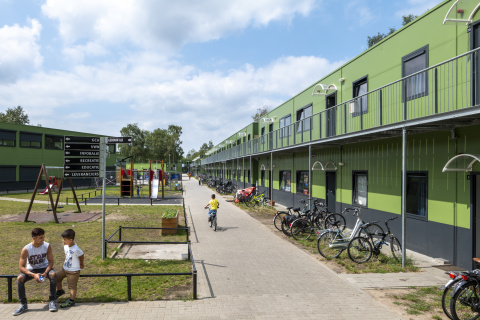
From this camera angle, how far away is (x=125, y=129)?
97.0 metres

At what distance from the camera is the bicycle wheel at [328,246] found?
341 inches

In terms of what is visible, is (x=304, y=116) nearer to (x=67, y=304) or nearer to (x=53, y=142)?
(x=67, y=304)

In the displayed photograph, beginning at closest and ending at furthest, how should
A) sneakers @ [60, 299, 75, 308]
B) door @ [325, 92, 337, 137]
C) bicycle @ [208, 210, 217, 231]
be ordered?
sneakers @ [60, 299, 75, 308] → bicycle @ [208, 210, 217, 231] → door @ [325, 92, 337, 137]

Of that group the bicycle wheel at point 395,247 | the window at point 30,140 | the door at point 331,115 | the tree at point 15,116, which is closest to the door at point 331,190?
the door at point 331,115

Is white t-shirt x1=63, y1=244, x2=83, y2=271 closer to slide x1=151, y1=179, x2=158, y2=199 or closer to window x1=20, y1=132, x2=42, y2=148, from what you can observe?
slide x1=151, y1=179, x2=158, y2=199

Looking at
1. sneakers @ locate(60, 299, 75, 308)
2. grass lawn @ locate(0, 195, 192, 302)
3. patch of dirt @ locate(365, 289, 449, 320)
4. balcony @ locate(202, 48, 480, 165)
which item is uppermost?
balcony @ locate(202, 48, 480, 165)

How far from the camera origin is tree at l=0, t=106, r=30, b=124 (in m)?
67.0

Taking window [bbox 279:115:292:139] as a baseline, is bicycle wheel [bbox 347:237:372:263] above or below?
below

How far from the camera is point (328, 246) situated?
8.91 metres

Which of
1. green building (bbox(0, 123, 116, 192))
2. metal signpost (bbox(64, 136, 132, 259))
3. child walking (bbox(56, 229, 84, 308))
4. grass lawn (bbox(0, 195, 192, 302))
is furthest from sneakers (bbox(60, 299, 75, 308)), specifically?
green building (bbox(0, 123, 116, 192))

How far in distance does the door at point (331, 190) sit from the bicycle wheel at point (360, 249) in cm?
635

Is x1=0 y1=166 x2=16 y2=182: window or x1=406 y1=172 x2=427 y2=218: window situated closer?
x1=406 y1=172 x2=427 y2=218: window

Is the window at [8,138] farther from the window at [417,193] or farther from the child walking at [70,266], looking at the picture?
the window at [417,193]

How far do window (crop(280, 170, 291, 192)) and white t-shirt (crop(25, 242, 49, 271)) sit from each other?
16.4 metres
